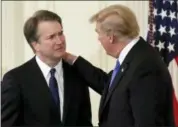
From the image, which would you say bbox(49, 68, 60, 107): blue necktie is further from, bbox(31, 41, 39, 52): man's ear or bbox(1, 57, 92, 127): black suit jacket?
bbox(31, 41, 39, 52): man's ear

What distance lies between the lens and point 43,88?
7.09 ft

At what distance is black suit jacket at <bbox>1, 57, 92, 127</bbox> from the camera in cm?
207

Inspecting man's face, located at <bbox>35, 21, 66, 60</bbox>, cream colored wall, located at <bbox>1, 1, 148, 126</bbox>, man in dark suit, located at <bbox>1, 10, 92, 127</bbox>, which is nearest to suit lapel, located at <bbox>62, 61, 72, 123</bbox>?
man in dark suit, located at <bbox>1, 10, 92, 127</bbox>

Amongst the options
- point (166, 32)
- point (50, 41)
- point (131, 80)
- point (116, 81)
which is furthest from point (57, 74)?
point (166, 32)

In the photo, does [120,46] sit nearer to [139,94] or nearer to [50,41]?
[139,94]

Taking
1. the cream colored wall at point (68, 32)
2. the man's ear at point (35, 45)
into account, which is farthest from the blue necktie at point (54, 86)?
the cream colored wall at point (68, 32)

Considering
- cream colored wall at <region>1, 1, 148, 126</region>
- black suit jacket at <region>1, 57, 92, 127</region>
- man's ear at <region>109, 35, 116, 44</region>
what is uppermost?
cream colored wall at <region>1, 1, 148, 126</region>

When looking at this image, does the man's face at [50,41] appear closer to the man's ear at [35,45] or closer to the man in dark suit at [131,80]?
the man's ear at [35,45]

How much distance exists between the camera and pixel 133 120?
1883 mm

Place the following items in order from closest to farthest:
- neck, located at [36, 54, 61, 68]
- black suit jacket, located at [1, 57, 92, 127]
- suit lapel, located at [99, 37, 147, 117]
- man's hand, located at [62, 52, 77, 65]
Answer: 1. suit lapel, located at [99, 37, 147, 117]
2. black suit jacket, located at [1, 57, 92, 127]
3. neck, located at [36, 54, 61, 68]
4. man's hand, located at [62, 52, 77, 65]

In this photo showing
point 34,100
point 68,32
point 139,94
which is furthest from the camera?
point 68,32

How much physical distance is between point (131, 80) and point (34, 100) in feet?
1.78

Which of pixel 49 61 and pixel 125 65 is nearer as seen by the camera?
pixel 125 65

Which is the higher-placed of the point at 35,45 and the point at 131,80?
the point at 35,45
